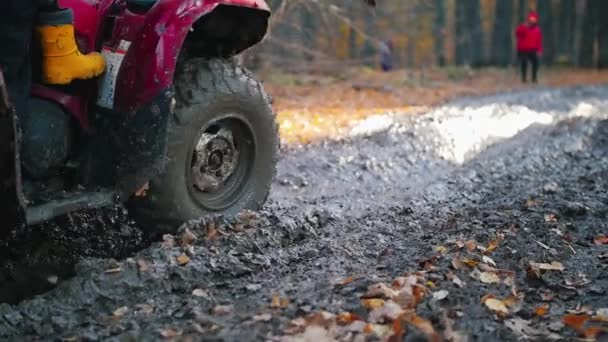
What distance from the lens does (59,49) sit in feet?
11.7

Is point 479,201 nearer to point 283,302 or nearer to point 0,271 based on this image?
point 283,302

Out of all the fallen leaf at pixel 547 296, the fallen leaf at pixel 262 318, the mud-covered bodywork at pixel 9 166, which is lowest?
the fallen leaf at pixel 547 296

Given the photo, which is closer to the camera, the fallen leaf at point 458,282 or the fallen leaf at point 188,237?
the fallen leaf at point 458,282

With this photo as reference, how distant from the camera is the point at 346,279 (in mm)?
3496

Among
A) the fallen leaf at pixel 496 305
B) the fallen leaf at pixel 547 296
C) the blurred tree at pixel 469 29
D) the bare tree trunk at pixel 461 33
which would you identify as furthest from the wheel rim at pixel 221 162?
the bare tree trunk at pixel 461 33

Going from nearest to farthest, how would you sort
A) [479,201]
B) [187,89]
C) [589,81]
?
1. [187,89]
2. [479,201]
3. [589,81]

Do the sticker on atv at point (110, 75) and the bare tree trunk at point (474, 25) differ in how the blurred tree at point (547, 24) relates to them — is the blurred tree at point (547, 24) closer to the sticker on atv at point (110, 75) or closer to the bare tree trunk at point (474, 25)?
the bare tree trunk at point (474, 25)

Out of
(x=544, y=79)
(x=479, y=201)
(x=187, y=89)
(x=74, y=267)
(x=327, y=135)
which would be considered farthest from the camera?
(x=544, y=79)

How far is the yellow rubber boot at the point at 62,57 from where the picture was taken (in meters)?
3.52

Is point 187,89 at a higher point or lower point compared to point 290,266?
higher

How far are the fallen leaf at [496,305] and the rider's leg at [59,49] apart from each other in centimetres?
230

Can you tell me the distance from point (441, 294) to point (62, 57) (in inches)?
85.5

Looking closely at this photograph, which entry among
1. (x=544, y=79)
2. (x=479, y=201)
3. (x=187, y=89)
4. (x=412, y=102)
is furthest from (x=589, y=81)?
(x=187, y=89)

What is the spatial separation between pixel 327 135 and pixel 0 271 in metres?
5.94
